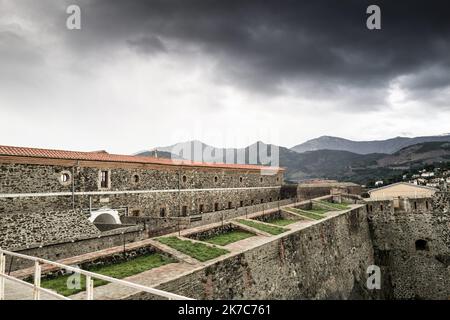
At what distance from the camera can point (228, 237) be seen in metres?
16.4

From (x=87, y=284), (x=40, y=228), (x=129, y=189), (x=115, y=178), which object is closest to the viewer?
(x=87, y=284)

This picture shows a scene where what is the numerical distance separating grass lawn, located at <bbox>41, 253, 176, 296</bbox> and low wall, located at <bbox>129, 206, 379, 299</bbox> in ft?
5.67

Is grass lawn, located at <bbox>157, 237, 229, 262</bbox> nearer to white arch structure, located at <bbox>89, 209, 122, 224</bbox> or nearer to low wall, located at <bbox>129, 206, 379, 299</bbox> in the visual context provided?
low wall, located at <bbox>129, 206, 379, 299</bbox>

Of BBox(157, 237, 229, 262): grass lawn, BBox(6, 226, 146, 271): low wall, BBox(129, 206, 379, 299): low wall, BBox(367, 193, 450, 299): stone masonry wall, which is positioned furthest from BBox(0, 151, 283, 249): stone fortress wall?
BBox(367, 193, 450, 299): stone masonry wall

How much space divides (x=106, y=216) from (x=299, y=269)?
1256 centimetres

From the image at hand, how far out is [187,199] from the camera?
1081 inches

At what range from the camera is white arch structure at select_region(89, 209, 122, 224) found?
20031 millimetres

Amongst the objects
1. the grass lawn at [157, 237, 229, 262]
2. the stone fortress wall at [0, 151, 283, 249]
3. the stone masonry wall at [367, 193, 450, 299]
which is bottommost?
the stone masonry wall at [367, 193, 450, 299]

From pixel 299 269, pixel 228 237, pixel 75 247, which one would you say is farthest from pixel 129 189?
pixel 299 269

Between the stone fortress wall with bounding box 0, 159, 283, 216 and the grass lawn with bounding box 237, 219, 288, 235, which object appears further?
the grass lawn with bounding box 237, 219, 288, 235

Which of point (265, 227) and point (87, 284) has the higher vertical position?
point (87, 284)

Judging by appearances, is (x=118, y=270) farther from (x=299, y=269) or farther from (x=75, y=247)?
(x=299, y=269)

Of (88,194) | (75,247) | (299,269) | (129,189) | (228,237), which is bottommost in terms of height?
(299,269)
